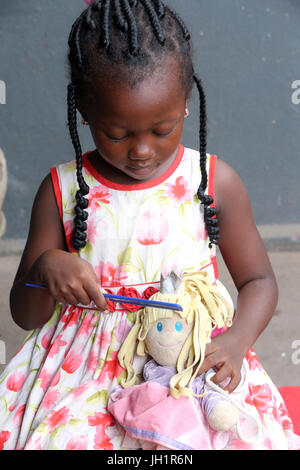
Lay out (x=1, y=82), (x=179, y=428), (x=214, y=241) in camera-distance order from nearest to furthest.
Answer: (x=179, y=428) < (x=214, y=241) < (x=1, y=82)

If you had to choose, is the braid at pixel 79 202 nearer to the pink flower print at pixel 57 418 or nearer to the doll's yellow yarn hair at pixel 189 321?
the doll's yellow yarn hair at pixel 189 321

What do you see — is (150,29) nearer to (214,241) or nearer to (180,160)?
(180,160)

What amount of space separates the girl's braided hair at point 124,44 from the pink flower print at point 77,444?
0.54m

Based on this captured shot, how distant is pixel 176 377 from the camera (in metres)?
0.94

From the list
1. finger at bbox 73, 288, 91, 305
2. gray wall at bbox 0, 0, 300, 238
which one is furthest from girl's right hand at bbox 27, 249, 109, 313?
gray wall at bbox 0, 0, 300, 238

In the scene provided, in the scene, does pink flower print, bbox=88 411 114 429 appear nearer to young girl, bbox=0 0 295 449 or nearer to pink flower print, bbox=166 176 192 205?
young girl, bbox=0 0 295 449

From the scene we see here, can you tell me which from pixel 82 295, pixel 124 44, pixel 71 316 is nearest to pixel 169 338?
pixel 82 295

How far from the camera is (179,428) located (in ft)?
2.92

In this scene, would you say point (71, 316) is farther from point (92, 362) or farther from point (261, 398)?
point (261, 398)

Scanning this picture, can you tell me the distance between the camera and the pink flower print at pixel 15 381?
1.10 m

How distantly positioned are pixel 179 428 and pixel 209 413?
0.05 metres

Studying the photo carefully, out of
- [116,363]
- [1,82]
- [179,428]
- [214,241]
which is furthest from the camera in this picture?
[1,82]

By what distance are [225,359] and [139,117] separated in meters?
0.42

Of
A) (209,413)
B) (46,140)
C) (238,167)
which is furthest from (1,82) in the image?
(209,413)
